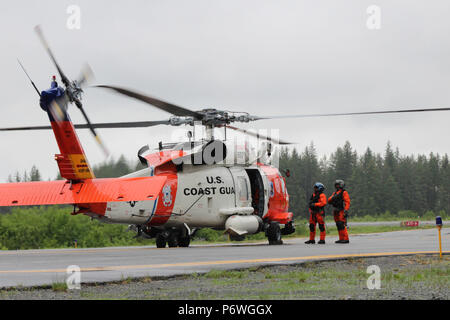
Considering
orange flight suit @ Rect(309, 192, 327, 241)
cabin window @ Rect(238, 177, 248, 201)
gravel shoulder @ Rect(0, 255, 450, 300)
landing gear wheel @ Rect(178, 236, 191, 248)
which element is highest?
cabin window @ Rect(238, 177, 248, 201)

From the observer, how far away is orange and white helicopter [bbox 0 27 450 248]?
17.9m

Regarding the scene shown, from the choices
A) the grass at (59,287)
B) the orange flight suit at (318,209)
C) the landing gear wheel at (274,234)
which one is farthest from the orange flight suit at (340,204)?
the grass at (59,287)

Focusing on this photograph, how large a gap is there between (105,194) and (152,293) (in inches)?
373

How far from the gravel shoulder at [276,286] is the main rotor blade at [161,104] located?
6538 mm

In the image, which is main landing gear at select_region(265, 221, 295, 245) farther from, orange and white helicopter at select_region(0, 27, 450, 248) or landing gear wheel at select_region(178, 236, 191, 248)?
landing gear wheel at select_region(178, 236, 191, 248)

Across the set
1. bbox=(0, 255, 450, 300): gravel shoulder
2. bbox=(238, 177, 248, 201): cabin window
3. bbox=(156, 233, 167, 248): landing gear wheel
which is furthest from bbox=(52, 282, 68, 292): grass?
bbox=(238, 177, 248, 201): cabin window

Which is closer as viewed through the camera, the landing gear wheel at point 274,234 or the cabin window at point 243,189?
the cabin window at point 243,189

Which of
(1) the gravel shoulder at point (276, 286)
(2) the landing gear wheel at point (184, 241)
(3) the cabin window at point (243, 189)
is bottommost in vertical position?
(2) the landing gear wheel at point (184, 241)

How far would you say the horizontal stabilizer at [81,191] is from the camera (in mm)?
17781

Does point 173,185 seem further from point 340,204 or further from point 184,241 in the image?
point 340,204

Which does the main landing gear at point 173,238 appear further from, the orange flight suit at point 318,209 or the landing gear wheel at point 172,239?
the orange flight suit at point 318,209

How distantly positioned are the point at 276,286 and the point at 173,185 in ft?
38.6

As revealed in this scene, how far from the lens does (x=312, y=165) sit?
112 metres

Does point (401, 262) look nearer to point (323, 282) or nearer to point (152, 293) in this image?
point (323, 282)
